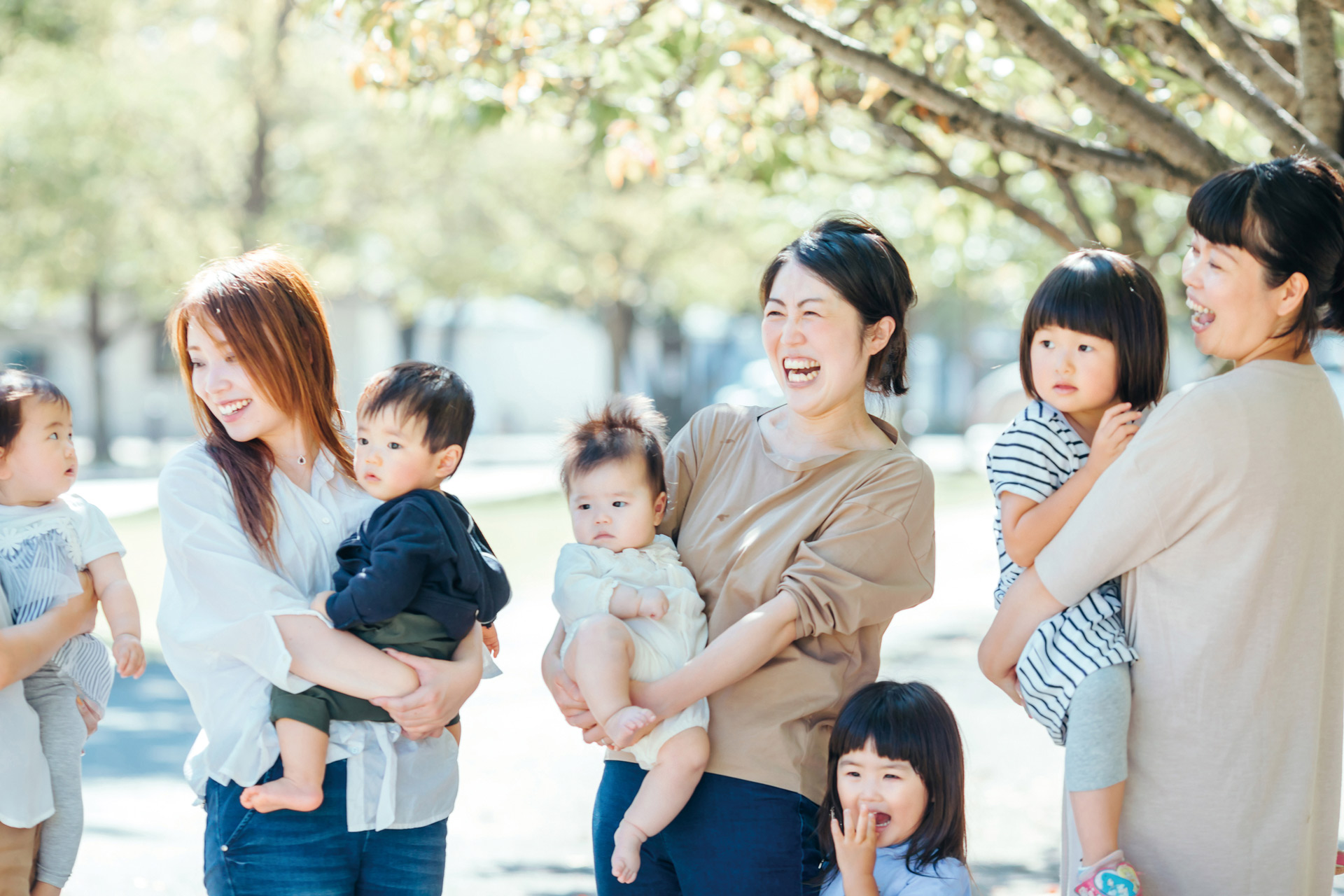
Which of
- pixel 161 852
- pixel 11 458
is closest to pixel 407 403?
pixel 11 458

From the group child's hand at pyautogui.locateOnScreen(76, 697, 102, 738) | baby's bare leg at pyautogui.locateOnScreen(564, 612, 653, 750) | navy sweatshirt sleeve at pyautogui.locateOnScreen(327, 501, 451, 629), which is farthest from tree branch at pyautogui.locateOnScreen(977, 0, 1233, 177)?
child's hand at pyautogui.locateOnScreen(76, 697, 102, 738)

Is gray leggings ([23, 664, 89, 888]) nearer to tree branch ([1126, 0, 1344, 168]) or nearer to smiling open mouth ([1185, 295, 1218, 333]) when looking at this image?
smiling open mouth ([1185, 295, 1218, 333])

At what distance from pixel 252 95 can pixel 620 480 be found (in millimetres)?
19518

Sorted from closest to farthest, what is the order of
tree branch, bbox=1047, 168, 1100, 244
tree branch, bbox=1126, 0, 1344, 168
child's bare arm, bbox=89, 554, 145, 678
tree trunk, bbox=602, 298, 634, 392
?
1. child's bare arm, bbox=89, 554, 145, 678
2. tree branch, bbox=1126, 0, 1344, 168
3. tree branch, bbox=1047, 168, 1100, 244
4. tree trunk, bbox=602, 298, 634, 392

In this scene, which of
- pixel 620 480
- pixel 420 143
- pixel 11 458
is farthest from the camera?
pixel 420 143

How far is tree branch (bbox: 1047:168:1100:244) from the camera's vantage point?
22.1ft

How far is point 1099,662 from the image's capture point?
2488 mm

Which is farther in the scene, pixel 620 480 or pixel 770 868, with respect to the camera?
pixel 620 480

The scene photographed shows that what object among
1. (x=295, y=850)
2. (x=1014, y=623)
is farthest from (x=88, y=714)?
(x=1014, y=623)

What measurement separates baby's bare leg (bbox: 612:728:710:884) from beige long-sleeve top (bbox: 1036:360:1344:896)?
89 cm

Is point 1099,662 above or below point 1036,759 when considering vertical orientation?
above

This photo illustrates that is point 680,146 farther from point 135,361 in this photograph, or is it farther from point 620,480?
point 135,361

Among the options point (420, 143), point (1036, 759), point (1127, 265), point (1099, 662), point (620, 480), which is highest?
point (420, 143)

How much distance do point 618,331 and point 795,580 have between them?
78.6ft
